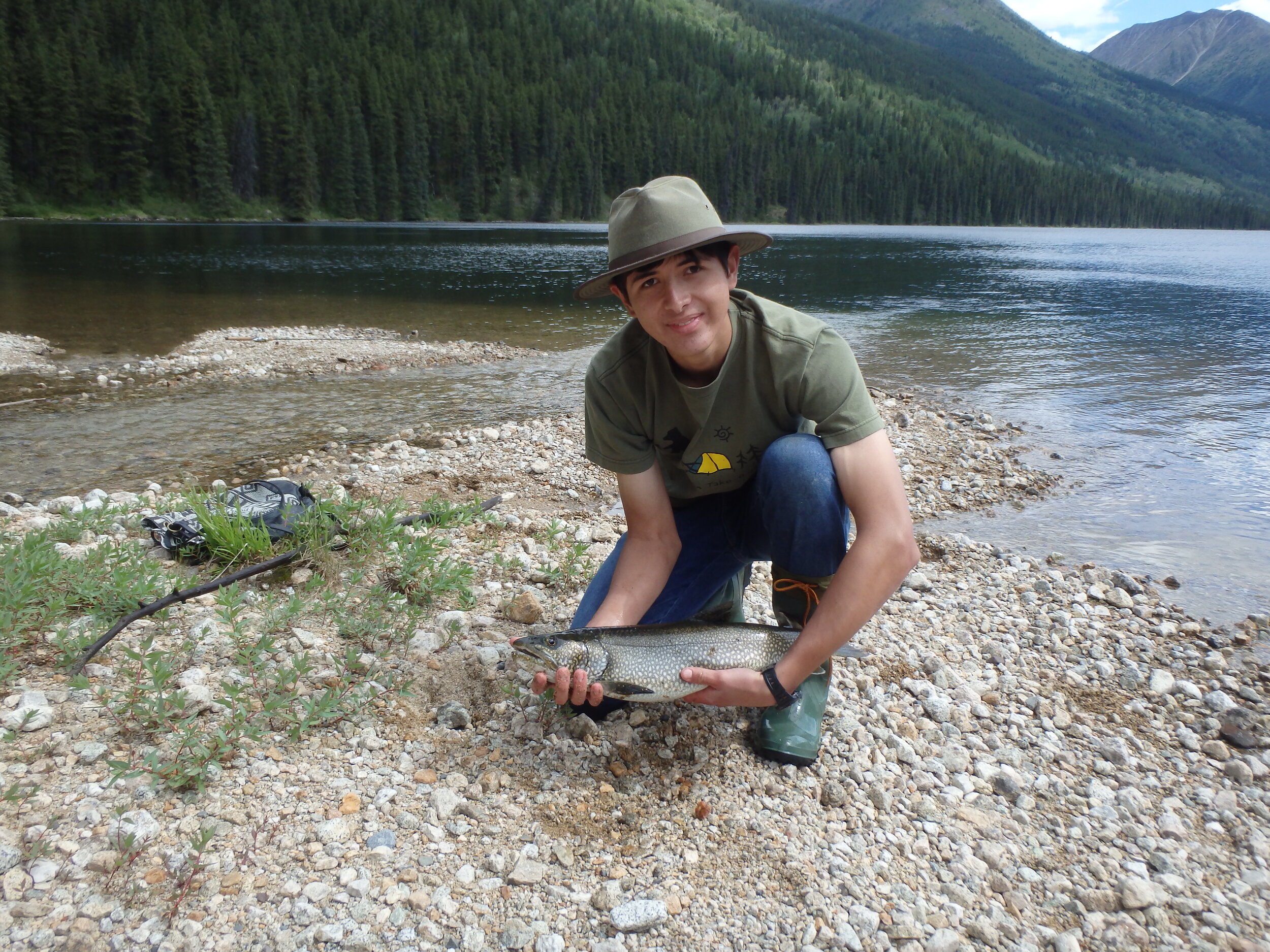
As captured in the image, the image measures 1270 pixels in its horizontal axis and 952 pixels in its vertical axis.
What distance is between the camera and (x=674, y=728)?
346cm

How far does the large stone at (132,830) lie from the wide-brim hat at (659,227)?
7.74 feet

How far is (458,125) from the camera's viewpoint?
97438 mm

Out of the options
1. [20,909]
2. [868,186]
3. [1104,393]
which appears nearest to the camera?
[20,909]

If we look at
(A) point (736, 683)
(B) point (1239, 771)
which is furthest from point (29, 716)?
(B) point (1239, 771)

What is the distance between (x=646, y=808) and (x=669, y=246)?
85.5 inches

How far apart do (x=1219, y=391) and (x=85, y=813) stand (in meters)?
16.3

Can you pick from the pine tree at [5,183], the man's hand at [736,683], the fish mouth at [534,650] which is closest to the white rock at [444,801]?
the fish mouth at [534,650]

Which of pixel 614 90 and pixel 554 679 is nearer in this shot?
pixel 554 679

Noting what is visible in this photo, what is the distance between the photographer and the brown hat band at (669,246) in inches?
109

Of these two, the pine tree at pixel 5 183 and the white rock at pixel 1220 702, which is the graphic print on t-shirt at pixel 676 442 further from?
the pine tree at pixel 5 183

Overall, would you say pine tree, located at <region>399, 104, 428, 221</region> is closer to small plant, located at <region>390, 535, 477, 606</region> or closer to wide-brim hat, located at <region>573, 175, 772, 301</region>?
small plant, located at <region>390, 535, 477, 606</region>

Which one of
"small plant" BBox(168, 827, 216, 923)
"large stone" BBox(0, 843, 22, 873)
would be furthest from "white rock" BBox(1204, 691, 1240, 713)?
"large stone" BBox(0, 843, 22, 873)

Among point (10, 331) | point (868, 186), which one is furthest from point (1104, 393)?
point (868, 186)

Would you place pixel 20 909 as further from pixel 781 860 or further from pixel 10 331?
pixel 10 331
